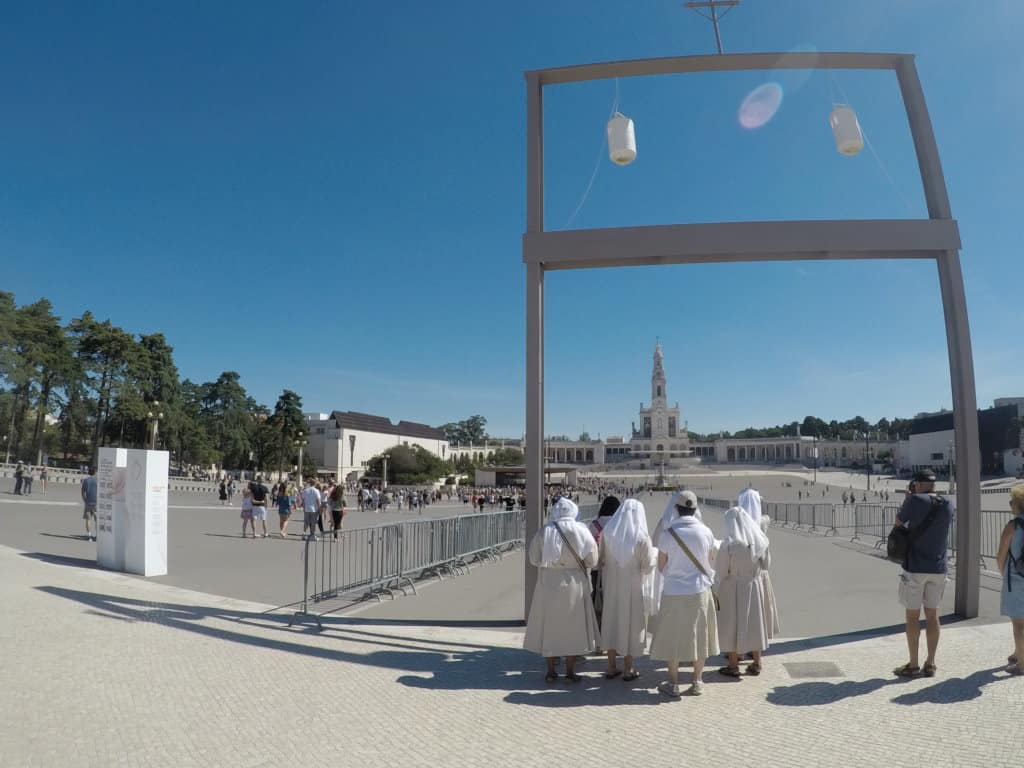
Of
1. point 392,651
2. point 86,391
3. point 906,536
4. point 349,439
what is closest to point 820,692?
point 906,536

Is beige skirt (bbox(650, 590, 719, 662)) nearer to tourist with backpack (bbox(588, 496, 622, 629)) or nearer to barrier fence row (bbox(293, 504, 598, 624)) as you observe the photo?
tourist with backpack (bbox(588, 496, 622, 629))

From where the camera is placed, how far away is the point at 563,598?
19.1ft

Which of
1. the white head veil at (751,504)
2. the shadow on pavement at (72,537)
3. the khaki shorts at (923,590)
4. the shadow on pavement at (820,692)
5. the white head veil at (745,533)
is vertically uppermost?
the white head veil at (751,504)

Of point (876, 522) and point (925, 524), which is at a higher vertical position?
point (925, 524)

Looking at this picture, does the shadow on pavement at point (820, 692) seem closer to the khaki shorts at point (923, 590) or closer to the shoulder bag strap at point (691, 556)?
the khaki shorts at point (923, 590)

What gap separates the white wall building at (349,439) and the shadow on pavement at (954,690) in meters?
87.8

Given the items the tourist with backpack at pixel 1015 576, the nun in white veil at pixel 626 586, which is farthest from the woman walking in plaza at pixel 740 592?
the tourist with backpack at pixel 1015 576

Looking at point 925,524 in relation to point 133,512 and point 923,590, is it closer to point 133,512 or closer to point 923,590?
point 923,590

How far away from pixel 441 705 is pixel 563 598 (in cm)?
135

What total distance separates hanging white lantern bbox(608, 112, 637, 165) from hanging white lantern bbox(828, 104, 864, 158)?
2.39 metres

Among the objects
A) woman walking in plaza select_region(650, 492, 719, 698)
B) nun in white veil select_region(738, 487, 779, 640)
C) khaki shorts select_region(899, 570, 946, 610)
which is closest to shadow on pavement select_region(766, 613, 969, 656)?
nun in white veil select_region(738, 487, 779, 640)

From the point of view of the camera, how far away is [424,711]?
16.2 ft

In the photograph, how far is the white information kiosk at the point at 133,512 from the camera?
36.7 feet

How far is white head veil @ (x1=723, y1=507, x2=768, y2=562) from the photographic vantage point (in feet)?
19.5
